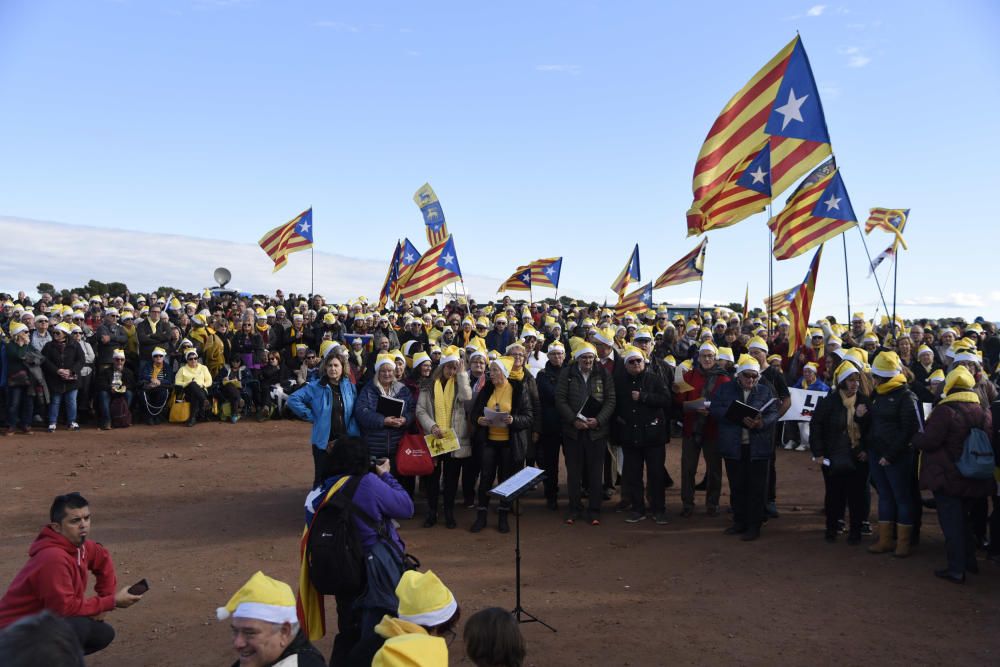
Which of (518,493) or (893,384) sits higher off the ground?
(893,384)

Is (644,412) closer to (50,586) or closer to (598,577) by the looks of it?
(598,577)

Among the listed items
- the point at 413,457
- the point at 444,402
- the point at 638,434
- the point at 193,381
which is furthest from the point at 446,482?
the point at 193,381

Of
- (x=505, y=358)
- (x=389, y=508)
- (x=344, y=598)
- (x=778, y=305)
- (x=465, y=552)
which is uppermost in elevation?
(x=778, y=305)

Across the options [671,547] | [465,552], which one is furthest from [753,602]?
[465,552]

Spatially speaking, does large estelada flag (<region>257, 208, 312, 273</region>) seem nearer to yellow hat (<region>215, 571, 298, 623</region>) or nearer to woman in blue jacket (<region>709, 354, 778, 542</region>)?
woman in blue jacket (<region>709, 354, 778, 542</region>)

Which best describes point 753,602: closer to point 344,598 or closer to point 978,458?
point 978,458

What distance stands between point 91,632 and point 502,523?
5448 mm

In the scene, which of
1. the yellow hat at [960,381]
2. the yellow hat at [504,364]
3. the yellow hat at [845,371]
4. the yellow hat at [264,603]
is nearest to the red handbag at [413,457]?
the yellow hat at [504,364]

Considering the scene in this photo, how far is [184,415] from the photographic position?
17234 mm

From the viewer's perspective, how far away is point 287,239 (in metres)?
22.1

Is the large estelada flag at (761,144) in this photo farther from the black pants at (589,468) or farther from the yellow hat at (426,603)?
the yellow hat at (426,603)

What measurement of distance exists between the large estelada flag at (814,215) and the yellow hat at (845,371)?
3.90 metres

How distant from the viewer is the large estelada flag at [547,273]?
83.3 feet

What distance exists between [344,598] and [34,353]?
1407 centimetres
